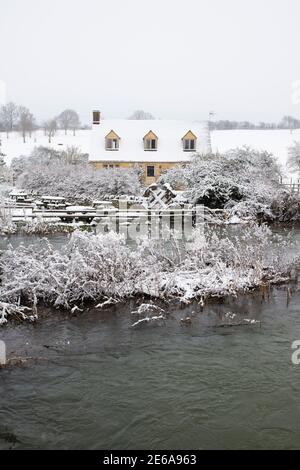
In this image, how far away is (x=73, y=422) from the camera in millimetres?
7035

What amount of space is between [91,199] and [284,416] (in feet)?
89.2

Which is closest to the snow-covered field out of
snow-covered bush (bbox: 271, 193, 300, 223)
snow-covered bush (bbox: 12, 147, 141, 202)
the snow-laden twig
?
snow-covered bush (bbox: 12, 147, 141, 202)

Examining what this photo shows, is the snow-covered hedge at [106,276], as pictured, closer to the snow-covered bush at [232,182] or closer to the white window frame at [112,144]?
the snow-covered bush at [232,182]

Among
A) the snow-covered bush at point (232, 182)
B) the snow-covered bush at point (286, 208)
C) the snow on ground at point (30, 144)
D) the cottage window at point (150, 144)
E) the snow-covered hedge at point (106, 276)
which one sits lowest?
the snow-covered hedge at point (106, 276)

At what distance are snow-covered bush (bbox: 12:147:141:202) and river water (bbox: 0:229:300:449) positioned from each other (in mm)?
22912

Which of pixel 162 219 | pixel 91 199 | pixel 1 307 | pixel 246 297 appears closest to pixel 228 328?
pixel 246 297

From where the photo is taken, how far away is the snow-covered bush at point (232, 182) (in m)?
26.5

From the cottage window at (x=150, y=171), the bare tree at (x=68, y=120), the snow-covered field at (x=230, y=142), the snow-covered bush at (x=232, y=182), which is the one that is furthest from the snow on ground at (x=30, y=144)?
the snow-covered bush at (x=232, y=182)

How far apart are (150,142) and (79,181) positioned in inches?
437

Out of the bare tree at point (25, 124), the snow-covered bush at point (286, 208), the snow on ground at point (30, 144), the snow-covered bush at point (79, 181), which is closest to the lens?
the snow-covered bush at point (286, 208)

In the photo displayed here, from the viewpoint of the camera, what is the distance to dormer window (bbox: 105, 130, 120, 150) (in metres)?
42.5

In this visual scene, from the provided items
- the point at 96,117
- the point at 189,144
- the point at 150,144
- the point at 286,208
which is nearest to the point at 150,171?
the point at 150,144

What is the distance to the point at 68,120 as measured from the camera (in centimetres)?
9712

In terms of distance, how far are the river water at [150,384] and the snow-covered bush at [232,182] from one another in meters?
16.1
